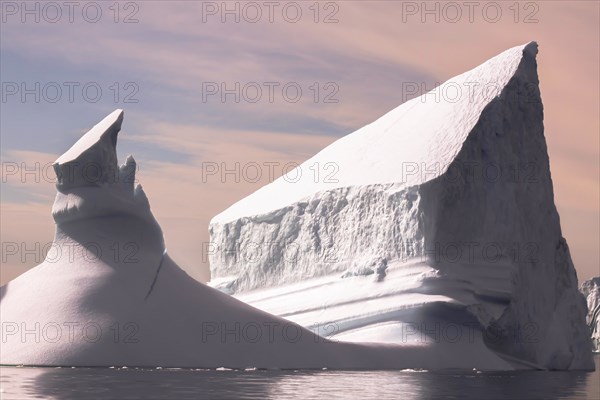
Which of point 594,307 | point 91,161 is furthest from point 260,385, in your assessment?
point 594,307

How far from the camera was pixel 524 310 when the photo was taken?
26656mm

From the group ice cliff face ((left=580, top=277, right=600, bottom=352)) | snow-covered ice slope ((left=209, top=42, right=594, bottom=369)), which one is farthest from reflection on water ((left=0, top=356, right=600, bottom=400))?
ice cliff face ((left=580, top=277, right=600, bottom=352))

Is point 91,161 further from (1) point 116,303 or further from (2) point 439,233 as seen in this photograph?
(2) point 439,233

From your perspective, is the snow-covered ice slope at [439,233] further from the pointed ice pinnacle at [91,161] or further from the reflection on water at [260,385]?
the pointed ice pinnacle at [91,161]

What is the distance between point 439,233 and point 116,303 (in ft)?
31.1

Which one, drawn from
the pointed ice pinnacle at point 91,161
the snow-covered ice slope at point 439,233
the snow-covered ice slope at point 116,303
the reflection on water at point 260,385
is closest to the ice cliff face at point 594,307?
the snow-covered ice slope at point 439,233

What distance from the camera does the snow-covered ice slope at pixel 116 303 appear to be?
18547 mm

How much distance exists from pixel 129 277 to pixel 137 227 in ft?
3.85

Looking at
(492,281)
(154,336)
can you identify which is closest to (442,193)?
(492,281)

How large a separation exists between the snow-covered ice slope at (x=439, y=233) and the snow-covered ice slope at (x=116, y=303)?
4.66 metres

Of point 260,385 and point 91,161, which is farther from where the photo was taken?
point 91,161

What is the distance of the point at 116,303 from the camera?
19.1 m

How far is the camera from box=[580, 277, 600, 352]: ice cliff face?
60.9 meters

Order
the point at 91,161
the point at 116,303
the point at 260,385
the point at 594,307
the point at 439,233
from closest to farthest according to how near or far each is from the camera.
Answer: the point at 260,385
the point at 116,303
the point at 91,161
the point at 439,233
the point at 594,307
